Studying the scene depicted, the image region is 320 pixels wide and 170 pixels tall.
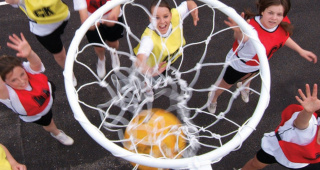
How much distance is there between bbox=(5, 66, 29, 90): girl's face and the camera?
1600 millimetres

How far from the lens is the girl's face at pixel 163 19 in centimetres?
174

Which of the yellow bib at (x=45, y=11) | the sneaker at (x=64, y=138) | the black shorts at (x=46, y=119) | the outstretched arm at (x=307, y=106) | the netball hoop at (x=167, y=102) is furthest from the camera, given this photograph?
the sneaker at (x=64, y=138)

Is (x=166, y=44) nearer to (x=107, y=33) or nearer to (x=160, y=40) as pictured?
(x=160, y=40)

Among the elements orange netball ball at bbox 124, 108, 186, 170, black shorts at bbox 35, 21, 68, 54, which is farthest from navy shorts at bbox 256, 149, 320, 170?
black shorts at bbox 35, 21, 68, 54

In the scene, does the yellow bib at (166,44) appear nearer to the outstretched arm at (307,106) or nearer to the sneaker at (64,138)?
the outstretched arm at (307,106)

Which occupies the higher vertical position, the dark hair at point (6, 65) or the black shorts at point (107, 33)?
the black shorts at point (107, 33)

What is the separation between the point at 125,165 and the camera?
233 cm

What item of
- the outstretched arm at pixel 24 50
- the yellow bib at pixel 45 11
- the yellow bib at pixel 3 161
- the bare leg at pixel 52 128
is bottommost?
the bare leg at pixel 52 128

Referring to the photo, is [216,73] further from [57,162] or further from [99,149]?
[57,162]

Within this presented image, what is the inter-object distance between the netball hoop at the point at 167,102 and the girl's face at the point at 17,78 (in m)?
0.35

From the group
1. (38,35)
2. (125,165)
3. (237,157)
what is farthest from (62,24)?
(237,157)

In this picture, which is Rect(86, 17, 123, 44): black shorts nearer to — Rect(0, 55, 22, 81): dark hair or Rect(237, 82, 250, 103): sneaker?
Rect(0, 55, 22, 81): dark hair

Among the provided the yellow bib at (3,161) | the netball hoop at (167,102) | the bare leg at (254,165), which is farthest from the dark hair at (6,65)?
the bare leg at (254,165)

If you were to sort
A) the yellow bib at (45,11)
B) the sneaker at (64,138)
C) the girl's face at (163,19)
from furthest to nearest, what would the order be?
the sneaker at (64,138) → the yellow bib at (45,11) → the girl's face at (163,19)
